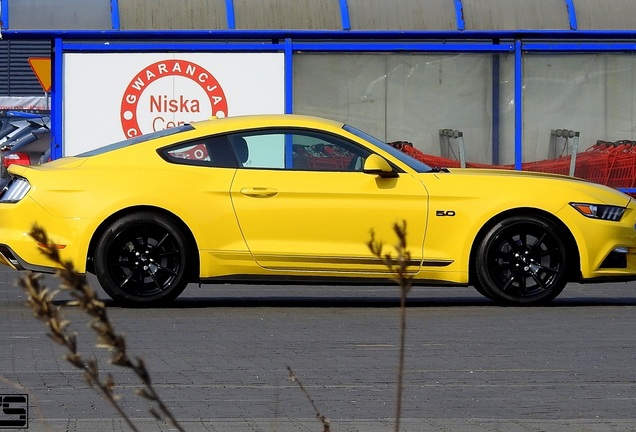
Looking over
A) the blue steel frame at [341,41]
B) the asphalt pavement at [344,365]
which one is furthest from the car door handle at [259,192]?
the blue steel frame at [341,41]

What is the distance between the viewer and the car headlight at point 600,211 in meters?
11.1

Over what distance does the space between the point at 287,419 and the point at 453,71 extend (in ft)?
38.8

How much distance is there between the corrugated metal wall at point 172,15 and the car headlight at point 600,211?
7.17 m

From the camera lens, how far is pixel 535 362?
8.02 meters

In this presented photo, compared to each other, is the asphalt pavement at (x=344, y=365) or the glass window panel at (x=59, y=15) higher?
the glass window panel at (x=59, y=15)

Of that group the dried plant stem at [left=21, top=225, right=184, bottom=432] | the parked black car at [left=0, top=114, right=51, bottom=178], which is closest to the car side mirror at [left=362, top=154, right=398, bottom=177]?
the dried plant stem at [left=21, top=225, right=184, bottom=432]

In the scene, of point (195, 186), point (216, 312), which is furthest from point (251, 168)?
point (216, 312)

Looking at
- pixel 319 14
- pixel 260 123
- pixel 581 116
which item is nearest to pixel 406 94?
pixel 319 14

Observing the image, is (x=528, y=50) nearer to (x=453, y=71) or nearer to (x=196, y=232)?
(x=453, y=71)

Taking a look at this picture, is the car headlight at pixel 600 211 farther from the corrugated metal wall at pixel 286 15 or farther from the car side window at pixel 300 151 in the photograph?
the corrugated metal wall at pixel 286 15

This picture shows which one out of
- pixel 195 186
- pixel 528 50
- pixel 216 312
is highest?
pixel 528 50

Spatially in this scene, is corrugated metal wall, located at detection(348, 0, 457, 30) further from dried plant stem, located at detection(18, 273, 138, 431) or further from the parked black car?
dried plant stem, located at detection(18, 273, 138, 431)

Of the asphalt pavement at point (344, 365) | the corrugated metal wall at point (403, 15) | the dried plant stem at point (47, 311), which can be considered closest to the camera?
the dried plant stem at point (47, 311)

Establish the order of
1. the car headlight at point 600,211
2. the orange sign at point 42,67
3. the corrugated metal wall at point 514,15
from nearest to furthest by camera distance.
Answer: the car headlight at point 600,211
the corrugated metal wall at point 514,15
the orange sign at point 42,67
